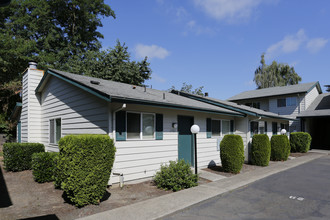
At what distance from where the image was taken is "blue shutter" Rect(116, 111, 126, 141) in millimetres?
6762

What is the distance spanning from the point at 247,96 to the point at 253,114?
649 inches

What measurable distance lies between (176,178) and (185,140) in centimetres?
268

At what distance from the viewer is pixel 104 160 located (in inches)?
206

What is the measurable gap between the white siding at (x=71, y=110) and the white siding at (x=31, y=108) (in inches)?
13.6

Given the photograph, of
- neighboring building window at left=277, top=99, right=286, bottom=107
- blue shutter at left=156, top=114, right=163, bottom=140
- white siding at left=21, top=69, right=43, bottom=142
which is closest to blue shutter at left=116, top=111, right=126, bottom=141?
blue shutter at left=156, top=114, right=163, bottom=140

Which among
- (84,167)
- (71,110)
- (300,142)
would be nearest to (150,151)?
(84,167)

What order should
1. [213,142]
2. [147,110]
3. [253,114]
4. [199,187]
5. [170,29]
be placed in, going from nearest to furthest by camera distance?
[199,187], [147,110], [213,142], [253,114], [170,29]

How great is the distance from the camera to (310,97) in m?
24.0

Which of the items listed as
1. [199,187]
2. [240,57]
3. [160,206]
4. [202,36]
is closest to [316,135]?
[240,57]

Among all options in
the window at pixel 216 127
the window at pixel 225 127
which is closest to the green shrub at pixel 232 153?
the window at pixel 216 127

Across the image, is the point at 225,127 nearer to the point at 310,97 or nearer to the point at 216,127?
the point at 216,127

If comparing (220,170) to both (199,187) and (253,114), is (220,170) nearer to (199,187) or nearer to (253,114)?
(199,187)

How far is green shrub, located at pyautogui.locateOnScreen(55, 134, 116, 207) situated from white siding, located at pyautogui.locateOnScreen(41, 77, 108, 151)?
157cm

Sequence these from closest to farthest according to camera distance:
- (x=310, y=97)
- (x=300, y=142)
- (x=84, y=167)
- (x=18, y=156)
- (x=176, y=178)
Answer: (x=84, y=167)
(x=176, y=178)
(x=18, y=156)
(x=300, y=142)
(x=310, y=97)
